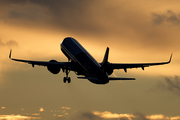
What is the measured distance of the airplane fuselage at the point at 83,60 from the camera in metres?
59.8

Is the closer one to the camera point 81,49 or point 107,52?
point 107,52

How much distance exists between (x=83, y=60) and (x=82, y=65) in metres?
1.03

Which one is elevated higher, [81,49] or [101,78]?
[81,49]

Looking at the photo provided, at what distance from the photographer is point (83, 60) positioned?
6525 centimetres

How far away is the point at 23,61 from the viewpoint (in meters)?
66.1

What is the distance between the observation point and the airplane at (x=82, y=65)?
196 feet

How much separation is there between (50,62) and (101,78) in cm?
1284

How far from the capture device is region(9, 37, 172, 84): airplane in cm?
5985

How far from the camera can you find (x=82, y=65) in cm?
6469

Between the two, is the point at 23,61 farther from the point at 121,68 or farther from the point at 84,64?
the point at 121,68

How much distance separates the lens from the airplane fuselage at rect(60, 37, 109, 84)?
5983 cm

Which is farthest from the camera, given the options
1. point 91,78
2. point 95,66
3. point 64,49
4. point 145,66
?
point 64,49

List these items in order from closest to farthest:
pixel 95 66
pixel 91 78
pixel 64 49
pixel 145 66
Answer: pixel 91 78 < pixel 95 66 < pixel 145 66 < pixel 64 49

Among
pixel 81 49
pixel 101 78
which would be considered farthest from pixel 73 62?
pixel 101 78
